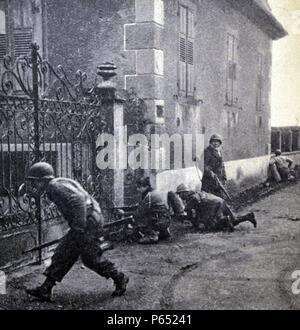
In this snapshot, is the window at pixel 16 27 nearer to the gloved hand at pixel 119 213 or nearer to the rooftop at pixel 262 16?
the gloved hand at pixel 119 213

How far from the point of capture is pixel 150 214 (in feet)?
24.8

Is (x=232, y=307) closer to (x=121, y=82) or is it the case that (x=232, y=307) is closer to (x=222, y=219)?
(x=222, y=219)

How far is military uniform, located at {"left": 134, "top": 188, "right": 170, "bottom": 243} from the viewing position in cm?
758

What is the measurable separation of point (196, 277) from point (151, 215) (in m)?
1.93

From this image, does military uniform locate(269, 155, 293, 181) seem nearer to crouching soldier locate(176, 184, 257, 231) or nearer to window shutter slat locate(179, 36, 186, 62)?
window shutter slat locate(179, 36, 186, 62)

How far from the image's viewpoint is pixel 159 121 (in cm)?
928

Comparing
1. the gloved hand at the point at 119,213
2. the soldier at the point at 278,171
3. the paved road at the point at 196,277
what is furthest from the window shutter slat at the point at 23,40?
the soldier at the point at 278,171

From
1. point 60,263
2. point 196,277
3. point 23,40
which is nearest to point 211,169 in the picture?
point 196,277

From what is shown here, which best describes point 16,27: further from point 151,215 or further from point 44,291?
point 44,291

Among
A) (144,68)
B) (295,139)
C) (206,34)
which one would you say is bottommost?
(295,139)

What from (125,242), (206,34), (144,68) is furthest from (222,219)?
(206,34)

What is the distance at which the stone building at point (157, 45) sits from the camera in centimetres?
892

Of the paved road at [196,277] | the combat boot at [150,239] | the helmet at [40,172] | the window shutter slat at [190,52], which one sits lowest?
the paved road at [196,277]
